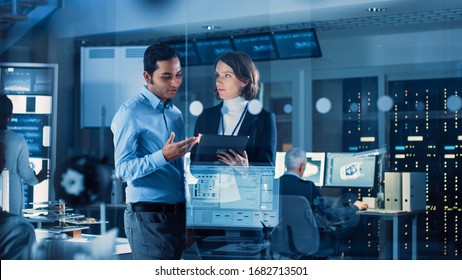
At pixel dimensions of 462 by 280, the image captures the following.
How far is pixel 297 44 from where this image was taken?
465 cm

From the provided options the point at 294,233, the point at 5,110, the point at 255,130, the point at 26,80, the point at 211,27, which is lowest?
the point at 294,233

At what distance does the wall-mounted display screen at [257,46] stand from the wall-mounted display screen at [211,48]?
0.22 feet

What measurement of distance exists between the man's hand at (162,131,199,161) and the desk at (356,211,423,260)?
1.19 metres

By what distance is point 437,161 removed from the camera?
472 centimetres

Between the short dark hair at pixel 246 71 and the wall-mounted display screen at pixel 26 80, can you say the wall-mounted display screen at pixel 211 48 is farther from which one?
the wall-mounted display screen at pixel 26 80

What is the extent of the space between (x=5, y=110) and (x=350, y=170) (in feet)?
7.13

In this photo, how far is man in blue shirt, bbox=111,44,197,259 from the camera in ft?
15.5

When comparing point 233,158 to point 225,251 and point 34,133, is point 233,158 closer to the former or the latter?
point 225,251

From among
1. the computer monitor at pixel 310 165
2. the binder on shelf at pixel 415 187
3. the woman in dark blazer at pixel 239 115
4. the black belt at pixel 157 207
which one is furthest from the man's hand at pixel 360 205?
the black belt at pixel 157 207

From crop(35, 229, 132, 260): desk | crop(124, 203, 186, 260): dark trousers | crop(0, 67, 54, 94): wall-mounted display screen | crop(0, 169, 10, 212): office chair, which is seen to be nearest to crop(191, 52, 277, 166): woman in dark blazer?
crop(124, 203, 186, 260): dark trousers

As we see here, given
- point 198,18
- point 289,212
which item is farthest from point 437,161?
point 198,18

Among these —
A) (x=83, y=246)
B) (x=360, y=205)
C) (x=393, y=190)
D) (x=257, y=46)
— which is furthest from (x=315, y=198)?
(x=83, y=246)

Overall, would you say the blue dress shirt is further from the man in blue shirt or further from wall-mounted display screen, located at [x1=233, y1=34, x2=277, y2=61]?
wall-mounted display screen, located at [x1=233, y1=34, x2=277, y2=61]
